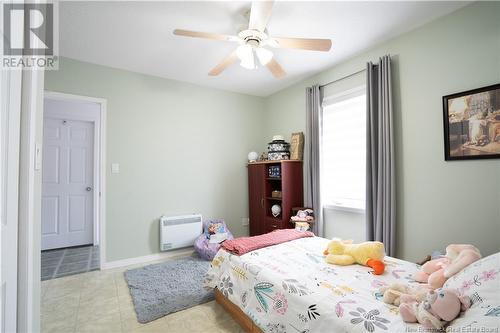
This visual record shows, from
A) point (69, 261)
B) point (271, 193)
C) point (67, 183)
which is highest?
point (67, 183)

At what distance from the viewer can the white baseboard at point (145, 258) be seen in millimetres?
2908

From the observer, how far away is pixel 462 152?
1.94 meters

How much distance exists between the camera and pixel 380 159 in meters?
2.44

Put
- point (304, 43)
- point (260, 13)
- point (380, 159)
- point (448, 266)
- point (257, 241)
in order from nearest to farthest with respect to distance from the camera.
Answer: point (448, 266) → point (260, 13) → point (304, 43) → point (257, 241) → point (380, 159)

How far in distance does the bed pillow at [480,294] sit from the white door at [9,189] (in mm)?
1685

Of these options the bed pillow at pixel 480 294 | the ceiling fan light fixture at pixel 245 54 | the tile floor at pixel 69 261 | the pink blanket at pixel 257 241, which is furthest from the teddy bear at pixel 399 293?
the tile floor at pixel 69 261

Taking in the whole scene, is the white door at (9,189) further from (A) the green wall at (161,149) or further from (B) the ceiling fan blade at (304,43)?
(A) the green wall at (161,149)

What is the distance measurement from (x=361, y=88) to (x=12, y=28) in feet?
9.55

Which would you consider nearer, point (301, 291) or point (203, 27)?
point (301, 291)

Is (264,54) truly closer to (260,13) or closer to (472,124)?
(260,13)

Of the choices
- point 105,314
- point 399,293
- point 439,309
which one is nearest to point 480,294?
point 439,309

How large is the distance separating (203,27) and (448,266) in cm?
261

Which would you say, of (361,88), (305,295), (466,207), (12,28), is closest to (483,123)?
(466,207)

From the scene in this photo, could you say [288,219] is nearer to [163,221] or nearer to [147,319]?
[163,221]
